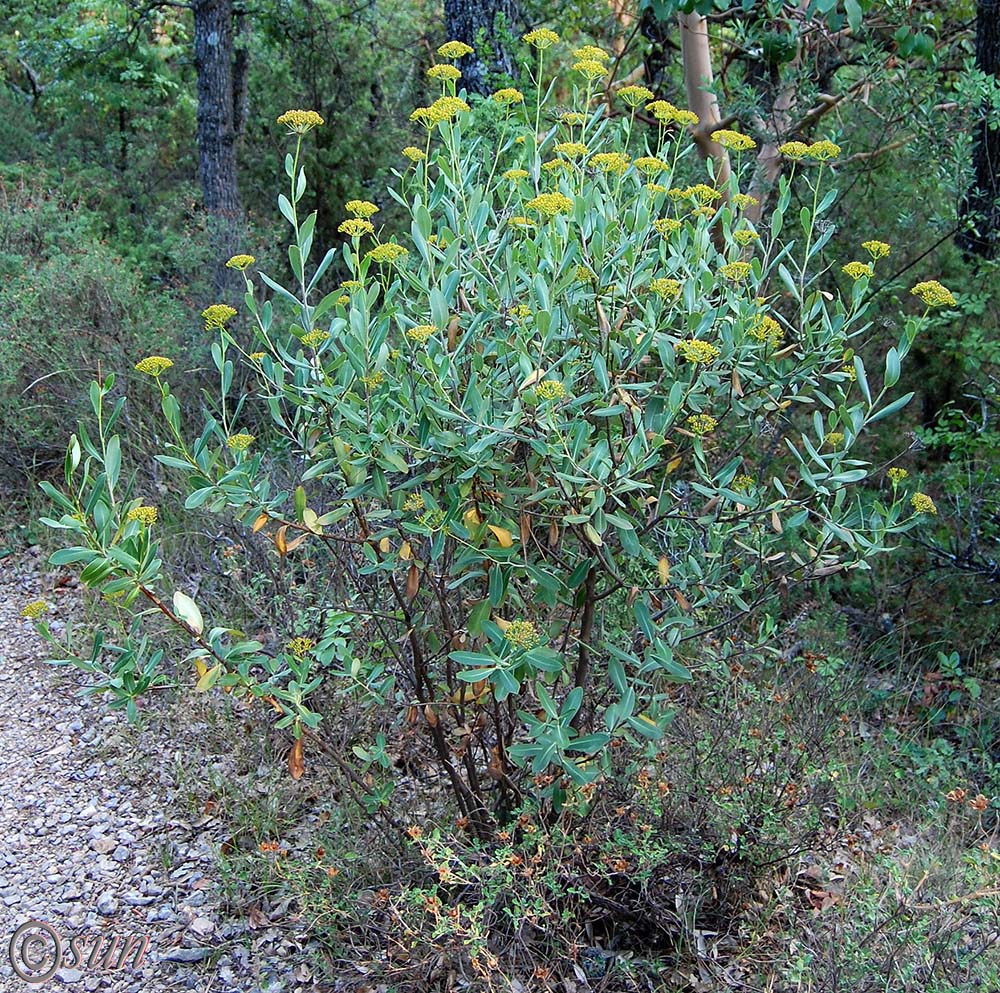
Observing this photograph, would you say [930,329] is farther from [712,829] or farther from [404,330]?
[404,330]

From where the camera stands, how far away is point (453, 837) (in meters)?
2.72

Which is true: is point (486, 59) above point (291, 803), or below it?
above

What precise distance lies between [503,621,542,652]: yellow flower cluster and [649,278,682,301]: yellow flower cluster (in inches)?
29.8

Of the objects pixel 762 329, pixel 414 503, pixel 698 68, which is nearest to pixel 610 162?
pixel 762 329

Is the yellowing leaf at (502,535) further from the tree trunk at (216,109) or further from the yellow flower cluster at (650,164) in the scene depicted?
the tree trunk at (216,109)

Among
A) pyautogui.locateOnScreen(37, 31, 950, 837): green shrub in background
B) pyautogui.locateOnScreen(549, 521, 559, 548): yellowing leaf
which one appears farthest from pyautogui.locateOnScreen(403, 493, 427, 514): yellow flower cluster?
pyautogui.locateOnScreen(549, 521, 559, 548): yellowing leaf

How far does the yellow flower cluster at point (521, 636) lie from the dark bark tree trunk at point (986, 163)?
11.3 feet

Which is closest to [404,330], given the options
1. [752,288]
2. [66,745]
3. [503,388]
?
[503,388]

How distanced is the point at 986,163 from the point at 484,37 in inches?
108

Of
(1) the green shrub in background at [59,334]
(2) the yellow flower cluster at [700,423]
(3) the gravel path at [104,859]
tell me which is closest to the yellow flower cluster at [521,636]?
(2) the yellow flower cluster at [700,423]

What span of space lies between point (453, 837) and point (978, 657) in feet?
8.21

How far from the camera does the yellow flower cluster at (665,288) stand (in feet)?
7.16

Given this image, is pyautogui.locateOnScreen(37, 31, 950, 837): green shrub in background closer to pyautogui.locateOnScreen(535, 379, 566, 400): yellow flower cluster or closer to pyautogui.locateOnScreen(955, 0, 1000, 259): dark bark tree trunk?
pyautogui.locateOnScreen(535, 379, 566, 400): yellow flower cluster

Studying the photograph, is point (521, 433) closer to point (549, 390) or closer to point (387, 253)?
point (549, 390)
